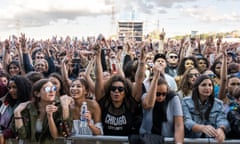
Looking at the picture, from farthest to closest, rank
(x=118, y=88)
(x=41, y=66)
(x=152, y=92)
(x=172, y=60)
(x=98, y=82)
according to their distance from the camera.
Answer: (x=172, y=60) → (x=41, y=66) → (x=98, y=82) → (x=118, y=88) → (x=152, y=92)

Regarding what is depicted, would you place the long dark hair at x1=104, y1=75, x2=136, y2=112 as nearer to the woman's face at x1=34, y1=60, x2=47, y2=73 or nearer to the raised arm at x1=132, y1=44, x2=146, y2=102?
the raised arm at x1=132, y1=44, x2=146, y2=102

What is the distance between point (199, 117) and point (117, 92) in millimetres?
974

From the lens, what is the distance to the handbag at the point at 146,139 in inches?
142

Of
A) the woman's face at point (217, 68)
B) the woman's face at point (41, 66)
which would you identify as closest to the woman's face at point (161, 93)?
the woman's face at point (217, 68)

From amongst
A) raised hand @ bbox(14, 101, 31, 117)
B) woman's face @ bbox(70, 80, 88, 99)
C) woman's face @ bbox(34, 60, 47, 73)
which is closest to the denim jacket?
woman's face @ bbox(70, 80, 88, 99)

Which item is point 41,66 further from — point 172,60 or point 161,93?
point 161,93

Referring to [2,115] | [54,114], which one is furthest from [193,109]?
[2,115]

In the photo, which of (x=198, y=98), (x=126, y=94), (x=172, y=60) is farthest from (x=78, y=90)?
(x=172, y=60)

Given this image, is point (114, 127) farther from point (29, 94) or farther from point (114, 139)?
point (29, 94)

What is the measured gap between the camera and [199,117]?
390 cm

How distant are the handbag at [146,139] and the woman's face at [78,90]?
0.89 metres

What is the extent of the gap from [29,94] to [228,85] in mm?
2823

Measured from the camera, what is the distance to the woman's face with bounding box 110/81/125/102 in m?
4.06

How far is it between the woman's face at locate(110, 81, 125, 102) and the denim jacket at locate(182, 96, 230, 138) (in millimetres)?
723
